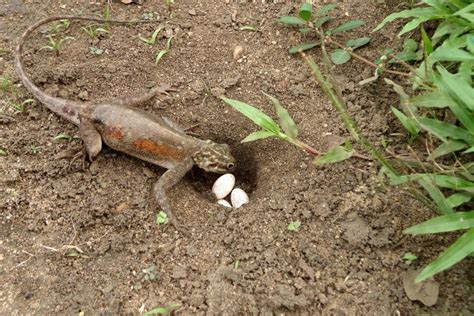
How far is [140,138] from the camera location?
209 inches

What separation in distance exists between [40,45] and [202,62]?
204 centimetres

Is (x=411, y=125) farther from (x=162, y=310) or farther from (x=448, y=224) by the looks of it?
(x=162, y=310)

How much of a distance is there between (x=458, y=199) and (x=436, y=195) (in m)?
0.17

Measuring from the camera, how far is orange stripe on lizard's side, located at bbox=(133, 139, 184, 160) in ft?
17.5

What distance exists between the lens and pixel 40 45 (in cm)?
602

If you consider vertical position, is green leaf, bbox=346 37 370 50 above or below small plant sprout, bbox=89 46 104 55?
above

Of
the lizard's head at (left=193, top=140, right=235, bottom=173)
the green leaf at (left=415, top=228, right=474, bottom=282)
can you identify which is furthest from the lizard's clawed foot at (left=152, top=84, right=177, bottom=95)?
the green leaf at (left=415, top=228, right=474, bottom=282)

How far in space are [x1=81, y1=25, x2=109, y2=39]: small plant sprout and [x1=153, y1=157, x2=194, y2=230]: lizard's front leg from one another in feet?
6.72

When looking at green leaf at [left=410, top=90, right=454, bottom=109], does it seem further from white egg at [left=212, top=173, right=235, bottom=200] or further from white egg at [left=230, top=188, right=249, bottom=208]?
white egg at [left=212, top=173, right=235, bottom=200]

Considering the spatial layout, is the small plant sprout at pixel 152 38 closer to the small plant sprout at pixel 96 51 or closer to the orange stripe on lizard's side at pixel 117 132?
the small plant sprout at pixel 96 51

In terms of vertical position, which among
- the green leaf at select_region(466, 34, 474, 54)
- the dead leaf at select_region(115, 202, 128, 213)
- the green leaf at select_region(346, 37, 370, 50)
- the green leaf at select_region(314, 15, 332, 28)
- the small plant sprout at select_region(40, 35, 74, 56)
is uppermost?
the green leaf at select_region(466, 34, 474, 54)

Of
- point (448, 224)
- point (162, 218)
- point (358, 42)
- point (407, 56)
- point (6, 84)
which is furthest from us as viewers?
point (6, 84)

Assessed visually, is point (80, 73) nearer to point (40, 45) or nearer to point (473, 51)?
point (40, 45)

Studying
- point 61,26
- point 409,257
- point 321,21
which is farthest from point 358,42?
point 61,26
